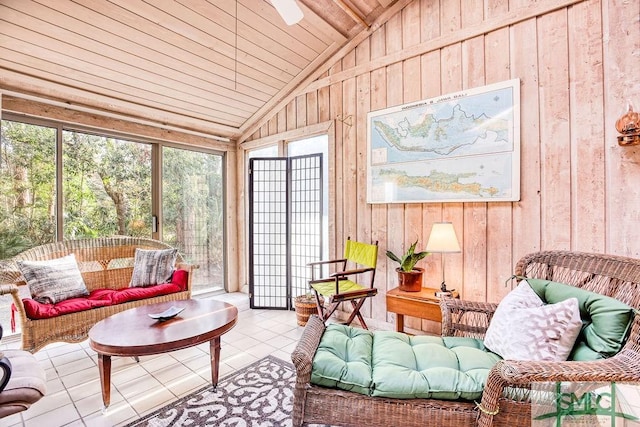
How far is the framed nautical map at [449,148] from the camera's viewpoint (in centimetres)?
254

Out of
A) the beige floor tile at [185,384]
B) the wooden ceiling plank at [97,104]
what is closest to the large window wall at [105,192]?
the wooden ceiling plank at [97,104]

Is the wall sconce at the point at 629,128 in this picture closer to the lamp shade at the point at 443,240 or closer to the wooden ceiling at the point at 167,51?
the lamp shade at the point at 443,240

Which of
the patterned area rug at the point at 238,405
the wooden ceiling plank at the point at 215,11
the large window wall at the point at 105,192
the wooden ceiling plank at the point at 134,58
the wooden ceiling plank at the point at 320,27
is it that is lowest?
the patterned area rug at the point at 238,405

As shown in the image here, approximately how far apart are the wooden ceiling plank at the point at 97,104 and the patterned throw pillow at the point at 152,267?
1670 millimetres

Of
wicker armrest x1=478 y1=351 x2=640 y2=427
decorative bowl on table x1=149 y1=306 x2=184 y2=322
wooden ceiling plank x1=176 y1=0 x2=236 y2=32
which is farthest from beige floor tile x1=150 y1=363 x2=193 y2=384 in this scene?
wooden ceiling plank x1=176 y1=0 x2=236 y2=32

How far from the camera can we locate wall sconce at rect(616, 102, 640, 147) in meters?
2.01

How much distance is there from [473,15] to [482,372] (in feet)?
9.61

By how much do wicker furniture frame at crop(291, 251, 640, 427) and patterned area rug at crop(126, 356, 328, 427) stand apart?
1.68ft

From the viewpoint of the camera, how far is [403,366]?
5.14ft

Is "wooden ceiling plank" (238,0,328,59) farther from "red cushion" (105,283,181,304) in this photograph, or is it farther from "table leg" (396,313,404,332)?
"table leg" (396,313,404,332)

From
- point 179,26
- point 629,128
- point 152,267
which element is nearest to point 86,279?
point 152,267

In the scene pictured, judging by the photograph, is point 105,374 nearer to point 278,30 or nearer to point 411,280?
point 411,280

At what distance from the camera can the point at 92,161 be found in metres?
3.52

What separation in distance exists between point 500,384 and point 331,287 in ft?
6.65
